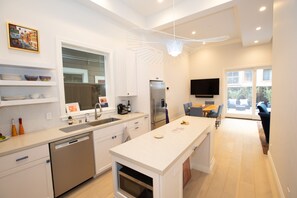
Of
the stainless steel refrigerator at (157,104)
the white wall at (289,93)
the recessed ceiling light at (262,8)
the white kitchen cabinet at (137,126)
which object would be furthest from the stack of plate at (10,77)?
the recessed ceiling light at (262,8)

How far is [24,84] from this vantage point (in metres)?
1.85

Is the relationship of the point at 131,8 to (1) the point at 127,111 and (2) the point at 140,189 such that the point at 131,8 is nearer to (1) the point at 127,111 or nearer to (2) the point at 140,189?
(1) the point at 127,111

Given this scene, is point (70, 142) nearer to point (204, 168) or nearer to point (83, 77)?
point (83, 77)

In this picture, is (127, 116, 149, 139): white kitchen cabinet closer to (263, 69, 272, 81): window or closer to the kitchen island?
the kitchen island

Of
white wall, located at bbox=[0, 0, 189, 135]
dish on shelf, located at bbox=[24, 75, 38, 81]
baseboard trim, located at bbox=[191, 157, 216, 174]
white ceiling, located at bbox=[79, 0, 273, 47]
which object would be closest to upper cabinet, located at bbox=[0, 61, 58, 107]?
dish on shelf, located at bbox=[24, 75, 38, 81]

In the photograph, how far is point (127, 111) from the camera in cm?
351

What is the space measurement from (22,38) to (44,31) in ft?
1.14

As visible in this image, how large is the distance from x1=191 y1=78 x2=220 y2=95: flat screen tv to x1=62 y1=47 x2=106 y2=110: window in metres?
5.11

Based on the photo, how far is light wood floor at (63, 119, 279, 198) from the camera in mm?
1938

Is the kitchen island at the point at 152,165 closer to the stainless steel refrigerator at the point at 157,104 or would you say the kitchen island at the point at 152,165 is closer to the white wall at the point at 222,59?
the stainless steel refrigerator at the point at 157,104

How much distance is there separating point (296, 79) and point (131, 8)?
354cm

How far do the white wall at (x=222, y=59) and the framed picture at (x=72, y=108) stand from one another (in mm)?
5962

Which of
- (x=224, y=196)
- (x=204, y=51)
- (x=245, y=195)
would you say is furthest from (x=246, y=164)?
(x=204, y=51)

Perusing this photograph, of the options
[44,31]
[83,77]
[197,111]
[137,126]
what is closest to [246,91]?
[197,111]
